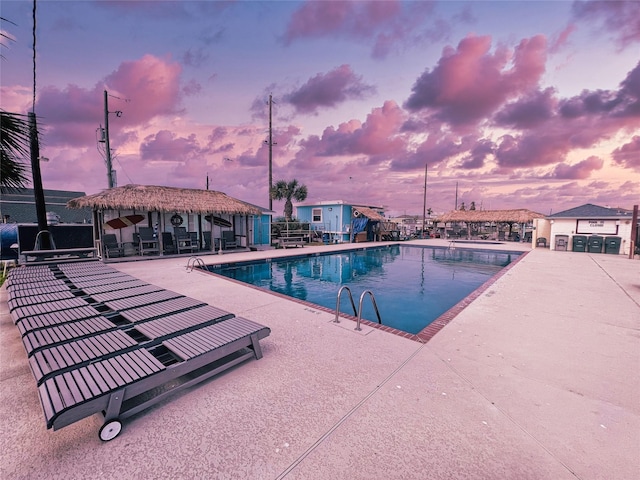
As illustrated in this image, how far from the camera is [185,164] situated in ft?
82.1

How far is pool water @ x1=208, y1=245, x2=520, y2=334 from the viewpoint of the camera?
741cm

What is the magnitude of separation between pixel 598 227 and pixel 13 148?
2549 cm

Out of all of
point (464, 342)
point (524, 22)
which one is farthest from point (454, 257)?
point (464, 342)

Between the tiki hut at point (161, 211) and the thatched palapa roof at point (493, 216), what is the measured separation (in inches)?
932

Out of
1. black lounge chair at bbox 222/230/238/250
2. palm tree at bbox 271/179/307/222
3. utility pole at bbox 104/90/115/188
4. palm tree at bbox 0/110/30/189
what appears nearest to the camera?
palm tree at bbox 0/110/30/189

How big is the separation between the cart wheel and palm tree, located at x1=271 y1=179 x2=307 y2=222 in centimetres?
2335

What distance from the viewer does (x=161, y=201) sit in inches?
499

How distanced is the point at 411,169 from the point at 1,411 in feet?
121

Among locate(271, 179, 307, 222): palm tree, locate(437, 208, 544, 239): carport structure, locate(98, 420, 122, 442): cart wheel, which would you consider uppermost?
locate(271, 179, 307, 222): palm tree

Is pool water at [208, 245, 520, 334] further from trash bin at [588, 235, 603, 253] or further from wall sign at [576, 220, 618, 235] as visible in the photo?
wall sign at [576, 220, 618, 235]

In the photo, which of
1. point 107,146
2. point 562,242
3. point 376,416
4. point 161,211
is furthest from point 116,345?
point 562,242

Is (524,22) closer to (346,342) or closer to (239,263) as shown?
(346,342)

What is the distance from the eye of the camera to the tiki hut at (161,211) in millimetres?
11758

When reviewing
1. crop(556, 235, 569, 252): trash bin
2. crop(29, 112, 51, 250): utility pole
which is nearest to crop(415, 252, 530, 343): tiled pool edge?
crop(29, 112, 51, 250): utility pole
